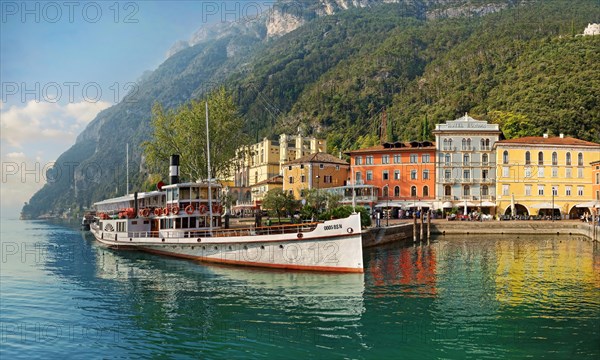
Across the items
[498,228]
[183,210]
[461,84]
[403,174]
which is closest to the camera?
[183,210]

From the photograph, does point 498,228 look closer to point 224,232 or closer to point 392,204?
point 392,204

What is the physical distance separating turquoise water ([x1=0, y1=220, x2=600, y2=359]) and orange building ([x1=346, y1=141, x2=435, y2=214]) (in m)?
36.5

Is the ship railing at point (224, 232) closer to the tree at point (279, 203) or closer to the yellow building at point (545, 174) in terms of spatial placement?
the tree at point (279, 203)

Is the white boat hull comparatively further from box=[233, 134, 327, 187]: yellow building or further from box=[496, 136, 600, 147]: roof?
box=[233, 134, 327, 187]: yellow building

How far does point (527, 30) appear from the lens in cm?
15562

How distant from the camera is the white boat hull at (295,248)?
30.7 m

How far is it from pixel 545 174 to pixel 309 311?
196 feet

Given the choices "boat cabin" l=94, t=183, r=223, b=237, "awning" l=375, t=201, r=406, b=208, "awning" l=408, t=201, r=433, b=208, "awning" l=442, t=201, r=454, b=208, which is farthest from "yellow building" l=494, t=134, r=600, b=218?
"boat cabin" l=94, t=183, r=223, b=237

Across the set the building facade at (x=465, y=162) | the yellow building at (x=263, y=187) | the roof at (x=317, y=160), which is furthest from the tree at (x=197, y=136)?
the building facade at (x=465, y=162)

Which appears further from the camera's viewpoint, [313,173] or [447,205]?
[313,173]

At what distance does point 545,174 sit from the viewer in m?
70.3

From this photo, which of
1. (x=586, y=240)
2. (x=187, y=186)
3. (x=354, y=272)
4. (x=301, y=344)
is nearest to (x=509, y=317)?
(x=301, y=344)

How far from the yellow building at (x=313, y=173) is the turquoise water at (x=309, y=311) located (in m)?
40.5

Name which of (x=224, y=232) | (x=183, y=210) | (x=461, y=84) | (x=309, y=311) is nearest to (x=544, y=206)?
(x=224, y=232)
